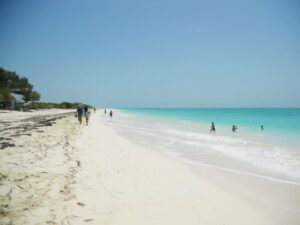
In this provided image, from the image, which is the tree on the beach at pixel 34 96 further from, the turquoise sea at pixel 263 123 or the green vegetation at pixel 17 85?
the turquoise sea at pixel 263 123

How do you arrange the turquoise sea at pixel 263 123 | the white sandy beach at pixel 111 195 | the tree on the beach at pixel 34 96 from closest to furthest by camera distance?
the white sandy beach at pixel 111 195 → the turquoise sea at pixel 263 123 → the tree on the beach at pixel 34 96

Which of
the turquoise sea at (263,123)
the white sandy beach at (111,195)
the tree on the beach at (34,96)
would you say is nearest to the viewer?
the white sandy beach at (111,195)

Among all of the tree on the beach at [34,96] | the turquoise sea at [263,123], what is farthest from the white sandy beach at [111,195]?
the tree on the beach at [34,96]

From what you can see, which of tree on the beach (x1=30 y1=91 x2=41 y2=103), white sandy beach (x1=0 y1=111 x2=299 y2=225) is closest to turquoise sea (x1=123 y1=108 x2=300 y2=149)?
white sandy beach (x1=0 y1=111 x2=299 y2=225)

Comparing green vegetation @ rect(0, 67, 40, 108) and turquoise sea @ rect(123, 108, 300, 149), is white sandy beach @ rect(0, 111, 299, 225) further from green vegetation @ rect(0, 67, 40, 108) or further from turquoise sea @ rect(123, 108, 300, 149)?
green vegetation @ rect(0, 67, 40, 108)

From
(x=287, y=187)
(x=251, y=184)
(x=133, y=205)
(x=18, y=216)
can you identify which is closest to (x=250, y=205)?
(x=251, y=184)

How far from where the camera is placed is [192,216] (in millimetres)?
3889

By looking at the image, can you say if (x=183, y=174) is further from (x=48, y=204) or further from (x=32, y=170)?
(x=32, y=170)

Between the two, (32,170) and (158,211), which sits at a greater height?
(32,170)

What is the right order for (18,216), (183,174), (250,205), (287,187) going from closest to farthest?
1. (18,216)
2. (250,205)
3. (287,187)
4. (183,174)

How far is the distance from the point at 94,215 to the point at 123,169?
2869 millimetres

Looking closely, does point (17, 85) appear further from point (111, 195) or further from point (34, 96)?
point (111, 195)

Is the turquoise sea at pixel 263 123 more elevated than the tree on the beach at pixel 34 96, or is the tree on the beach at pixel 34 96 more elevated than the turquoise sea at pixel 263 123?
the tree on the beach at pixel 34 96

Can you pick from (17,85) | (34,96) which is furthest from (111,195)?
(17,85)
